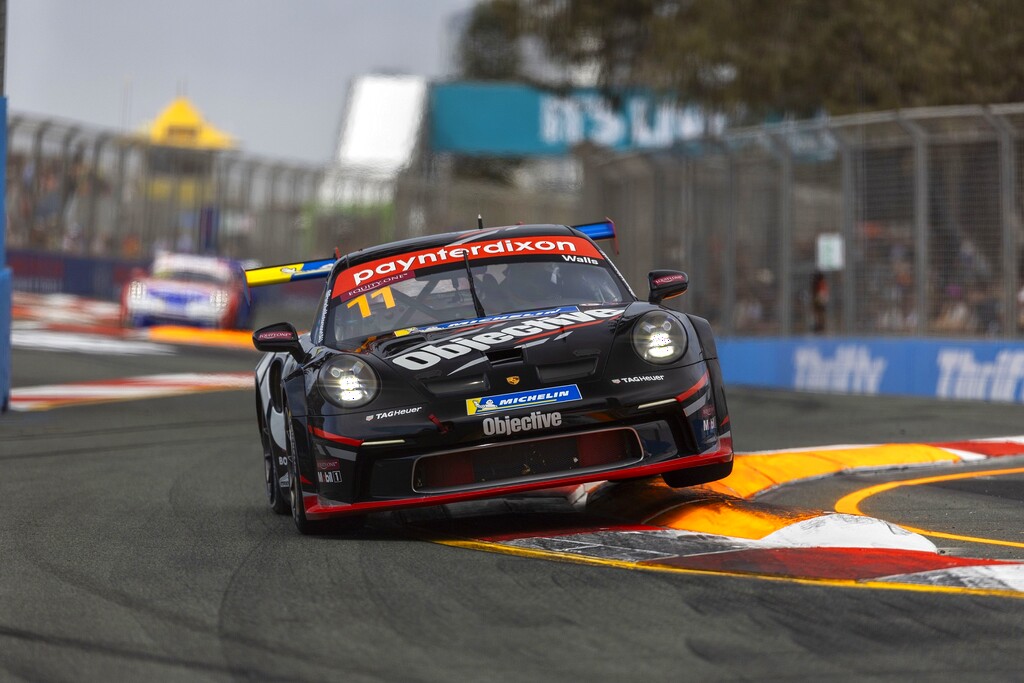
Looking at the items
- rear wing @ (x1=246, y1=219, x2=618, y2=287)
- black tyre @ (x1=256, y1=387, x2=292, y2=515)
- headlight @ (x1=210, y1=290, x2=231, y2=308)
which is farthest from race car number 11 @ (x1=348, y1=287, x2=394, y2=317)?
headlight @ (x1=210, y1=290, x2=231, y2=308)

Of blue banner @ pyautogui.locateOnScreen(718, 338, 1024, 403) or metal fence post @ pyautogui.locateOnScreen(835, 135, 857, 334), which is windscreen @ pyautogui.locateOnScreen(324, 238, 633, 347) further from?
metal fence post @ pyautogui.locateOnScreen(835, 135, 857, 334)

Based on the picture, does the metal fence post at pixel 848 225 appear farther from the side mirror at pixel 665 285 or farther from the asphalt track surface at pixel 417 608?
the side mirror at pixel 665 285

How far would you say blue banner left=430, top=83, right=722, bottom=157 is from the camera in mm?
49312

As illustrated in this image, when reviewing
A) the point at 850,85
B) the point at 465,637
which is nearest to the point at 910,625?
the point at 465,637

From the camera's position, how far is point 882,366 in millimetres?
17172

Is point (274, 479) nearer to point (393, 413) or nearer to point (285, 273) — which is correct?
point (285, 273)

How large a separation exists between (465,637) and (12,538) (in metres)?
2.93

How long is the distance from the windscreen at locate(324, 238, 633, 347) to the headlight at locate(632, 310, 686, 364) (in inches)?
28.0

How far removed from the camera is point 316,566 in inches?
235

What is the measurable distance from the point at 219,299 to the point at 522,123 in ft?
85.3

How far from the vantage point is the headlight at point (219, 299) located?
→ 83.4 ft

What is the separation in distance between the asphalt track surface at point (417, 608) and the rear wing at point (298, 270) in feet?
3.55

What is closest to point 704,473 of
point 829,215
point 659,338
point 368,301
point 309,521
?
point 659,338

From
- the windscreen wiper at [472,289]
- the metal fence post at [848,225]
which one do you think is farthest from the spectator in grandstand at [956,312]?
the windscreen wiper at [472,289]
